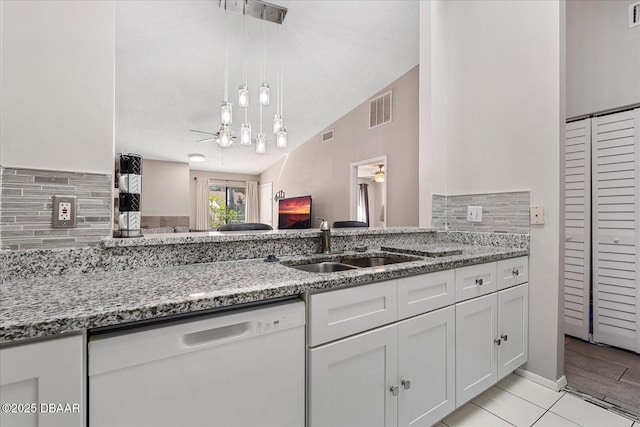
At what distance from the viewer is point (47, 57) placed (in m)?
1.05

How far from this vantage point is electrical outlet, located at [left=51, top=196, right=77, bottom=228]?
1.06 metres

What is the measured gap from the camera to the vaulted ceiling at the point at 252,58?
Answer: 2.87 m

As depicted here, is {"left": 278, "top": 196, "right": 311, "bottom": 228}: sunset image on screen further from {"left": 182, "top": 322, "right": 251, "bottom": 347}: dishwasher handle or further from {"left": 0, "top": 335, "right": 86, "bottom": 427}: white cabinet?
{"left": 0, "top": 335, "right": 86, "bottom": 427}: white cabinet

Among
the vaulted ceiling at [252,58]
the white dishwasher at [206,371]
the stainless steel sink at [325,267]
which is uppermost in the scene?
the vaulted ceiling at [252,58]

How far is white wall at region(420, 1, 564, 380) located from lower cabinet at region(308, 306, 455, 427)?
845 mm

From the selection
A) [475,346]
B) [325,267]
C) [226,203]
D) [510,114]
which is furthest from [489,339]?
[226,203]

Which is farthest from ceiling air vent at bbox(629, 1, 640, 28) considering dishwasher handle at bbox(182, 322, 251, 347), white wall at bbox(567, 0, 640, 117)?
dishwasher handle at bbox(182, 322, 251, 347)

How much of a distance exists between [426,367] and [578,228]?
6.60 feet

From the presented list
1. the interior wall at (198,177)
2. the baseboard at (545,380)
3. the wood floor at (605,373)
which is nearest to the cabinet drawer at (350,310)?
the baseboard at (545,380)

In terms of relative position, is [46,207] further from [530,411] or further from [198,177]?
[198,177]

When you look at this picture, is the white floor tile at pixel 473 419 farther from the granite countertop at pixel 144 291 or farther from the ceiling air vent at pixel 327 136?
the ceiling air vent at pixel 327 136

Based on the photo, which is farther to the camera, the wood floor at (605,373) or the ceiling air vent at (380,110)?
the ceiling air vent at (380,110)

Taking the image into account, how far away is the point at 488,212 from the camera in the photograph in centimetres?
210

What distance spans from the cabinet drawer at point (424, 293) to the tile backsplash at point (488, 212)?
0.86 m
